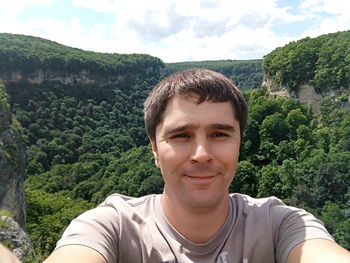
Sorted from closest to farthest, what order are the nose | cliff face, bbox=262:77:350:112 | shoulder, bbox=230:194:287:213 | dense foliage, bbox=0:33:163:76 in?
the nose
shoulder, bbox=230:194:287:213
cliff face, bbox=262:77:350:112
dense foliage, bbox=0:33:163:76

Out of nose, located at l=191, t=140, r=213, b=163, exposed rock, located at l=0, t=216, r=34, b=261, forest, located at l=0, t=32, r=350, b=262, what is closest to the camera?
nose, located at l=191, t=140, r=213, b=163

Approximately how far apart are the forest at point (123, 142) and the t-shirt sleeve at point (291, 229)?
10.9 m

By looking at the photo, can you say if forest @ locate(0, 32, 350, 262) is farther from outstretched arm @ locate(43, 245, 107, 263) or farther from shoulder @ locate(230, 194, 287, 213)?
outstretched arm @ locate(43, 245, 107, 263)

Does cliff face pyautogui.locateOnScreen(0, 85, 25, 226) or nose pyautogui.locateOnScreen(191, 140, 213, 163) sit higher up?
nose pyautogui.locateOnScreen(191, 140, 213, 163)

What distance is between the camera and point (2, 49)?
300ft

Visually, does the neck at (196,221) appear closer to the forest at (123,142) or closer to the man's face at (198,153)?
the man's face at (198,153)

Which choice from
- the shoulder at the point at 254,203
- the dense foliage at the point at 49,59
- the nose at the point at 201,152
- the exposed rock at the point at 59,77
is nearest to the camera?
the nose at the point at 201,152

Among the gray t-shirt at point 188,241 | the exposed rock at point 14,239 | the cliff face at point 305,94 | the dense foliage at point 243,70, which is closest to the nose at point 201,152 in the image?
the gray t-shirt at point 188,241

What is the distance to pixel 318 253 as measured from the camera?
99.0 inches

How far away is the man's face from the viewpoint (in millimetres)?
2838

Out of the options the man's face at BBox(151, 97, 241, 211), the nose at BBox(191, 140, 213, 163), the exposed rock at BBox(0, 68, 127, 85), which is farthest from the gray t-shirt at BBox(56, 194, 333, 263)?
the exposed rock at BBox(0, 68, 127, 85)

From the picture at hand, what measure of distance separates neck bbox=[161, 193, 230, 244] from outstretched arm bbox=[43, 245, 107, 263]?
66 centimetres

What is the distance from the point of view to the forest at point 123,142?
41.3 m

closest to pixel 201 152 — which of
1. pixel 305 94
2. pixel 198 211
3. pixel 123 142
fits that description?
pixel 198 211
